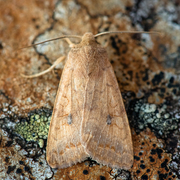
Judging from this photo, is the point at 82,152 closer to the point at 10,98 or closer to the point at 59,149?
the point at 59,149

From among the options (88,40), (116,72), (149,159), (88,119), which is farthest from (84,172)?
(88,40)

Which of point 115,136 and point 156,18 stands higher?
point 156,18

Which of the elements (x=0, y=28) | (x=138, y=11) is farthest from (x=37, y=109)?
(x=138, y=11)

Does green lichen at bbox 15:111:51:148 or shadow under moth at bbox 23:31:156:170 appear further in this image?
green lichen at bbox 15:111:51:148

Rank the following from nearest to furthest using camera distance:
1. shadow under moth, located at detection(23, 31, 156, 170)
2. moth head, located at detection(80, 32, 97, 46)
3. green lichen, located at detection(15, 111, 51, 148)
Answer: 1. shadow under moth, located at detection(23, 31, 156, 170)
2. green lichen, located at detection(15, 111, 51, 148)
3. moth head, located at detection(80, 32, 97, 46)

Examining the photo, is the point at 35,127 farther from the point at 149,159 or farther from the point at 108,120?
the point at 149,159

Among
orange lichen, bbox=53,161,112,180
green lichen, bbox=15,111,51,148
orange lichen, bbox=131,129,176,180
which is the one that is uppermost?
green lichen, bbox=15,111,51,148

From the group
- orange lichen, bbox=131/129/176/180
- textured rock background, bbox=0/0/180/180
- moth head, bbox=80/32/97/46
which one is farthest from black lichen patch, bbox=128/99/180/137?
moth head, bbox=80/32/97/46

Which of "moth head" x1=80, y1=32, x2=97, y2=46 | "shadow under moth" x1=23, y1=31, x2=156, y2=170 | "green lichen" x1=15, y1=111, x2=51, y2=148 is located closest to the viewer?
"shadow under moth" x1=23, y1=31, x2=156, y2=170

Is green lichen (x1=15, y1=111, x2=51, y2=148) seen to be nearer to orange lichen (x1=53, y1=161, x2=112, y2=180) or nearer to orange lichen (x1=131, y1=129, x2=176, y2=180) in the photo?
orange lichen (x1=53, y1=161, x2=112, y2=180)
